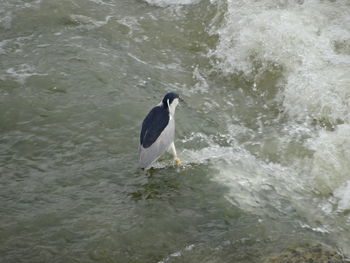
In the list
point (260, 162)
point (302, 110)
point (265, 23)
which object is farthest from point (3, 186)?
point (265, 23)

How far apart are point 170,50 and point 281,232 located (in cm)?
531

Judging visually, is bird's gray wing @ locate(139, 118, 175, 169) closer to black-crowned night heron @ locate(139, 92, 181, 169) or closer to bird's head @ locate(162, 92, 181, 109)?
black-crowned night heron @ locate(139, 92, 181, 169)

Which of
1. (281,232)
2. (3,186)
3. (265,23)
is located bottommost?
(3,186)

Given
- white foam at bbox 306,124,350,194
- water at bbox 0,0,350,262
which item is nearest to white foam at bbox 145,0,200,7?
water at bbox 0,0,350,262

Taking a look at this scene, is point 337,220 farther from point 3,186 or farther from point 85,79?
point 85,79

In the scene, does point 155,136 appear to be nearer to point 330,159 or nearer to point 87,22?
point 330,159

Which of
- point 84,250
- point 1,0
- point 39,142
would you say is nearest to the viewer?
point 84,250

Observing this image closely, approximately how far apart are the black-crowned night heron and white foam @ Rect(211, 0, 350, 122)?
2.37 m

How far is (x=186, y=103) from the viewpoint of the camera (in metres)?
7.76

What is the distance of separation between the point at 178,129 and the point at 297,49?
9.91ft

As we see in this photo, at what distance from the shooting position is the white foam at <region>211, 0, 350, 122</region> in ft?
25.0

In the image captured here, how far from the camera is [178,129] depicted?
7.03 m

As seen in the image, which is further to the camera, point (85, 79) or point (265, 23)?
point (265, 23)

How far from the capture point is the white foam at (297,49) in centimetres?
762
